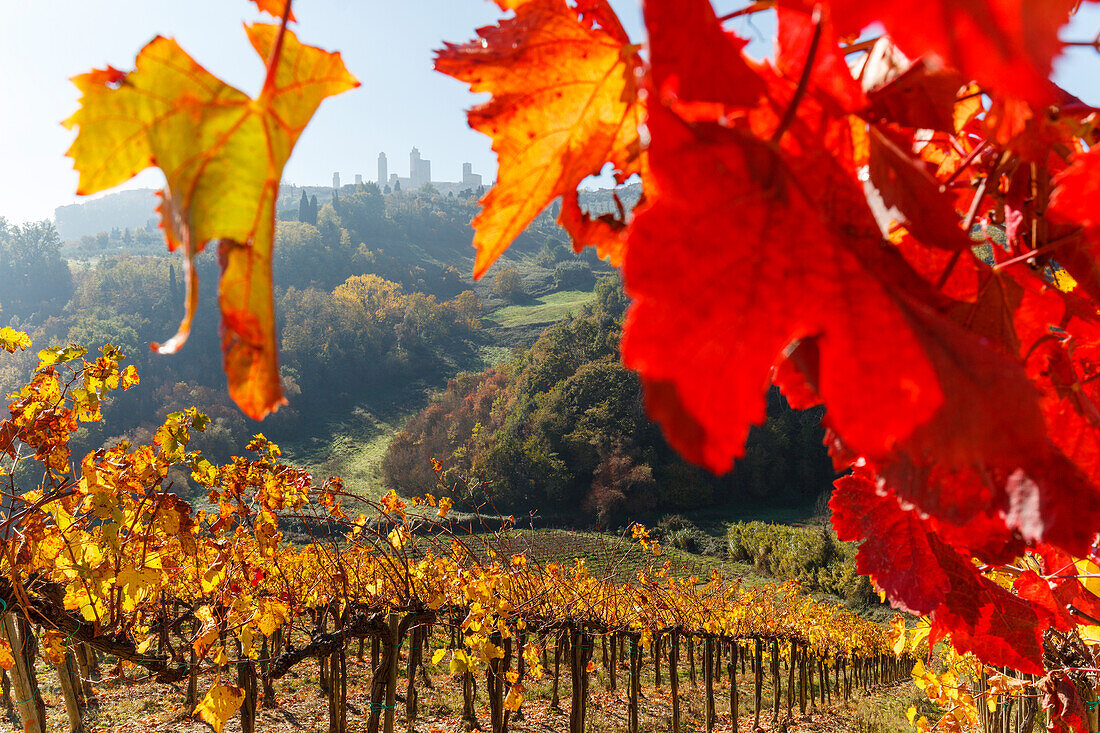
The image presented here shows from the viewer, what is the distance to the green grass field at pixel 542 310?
35.8 metres

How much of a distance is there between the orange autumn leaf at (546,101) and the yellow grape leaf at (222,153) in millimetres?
75

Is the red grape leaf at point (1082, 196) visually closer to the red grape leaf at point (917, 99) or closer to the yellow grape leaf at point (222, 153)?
the red grape leaf at point (917, 99)

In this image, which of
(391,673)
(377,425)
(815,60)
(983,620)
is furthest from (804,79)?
(377,425)

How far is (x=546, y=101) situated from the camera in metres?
0.28

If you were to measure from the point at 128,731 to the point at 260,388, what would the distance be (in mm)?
7290

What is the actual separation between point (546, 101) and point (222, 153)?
14 cm

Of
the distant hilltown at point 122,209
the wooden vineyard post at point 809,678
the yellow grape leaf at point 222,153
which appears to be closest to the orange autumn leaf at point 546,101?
the yellow grape leaf at point 222,153

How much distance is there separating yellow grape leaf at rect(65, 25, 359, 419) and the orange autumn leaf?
0.25 feet

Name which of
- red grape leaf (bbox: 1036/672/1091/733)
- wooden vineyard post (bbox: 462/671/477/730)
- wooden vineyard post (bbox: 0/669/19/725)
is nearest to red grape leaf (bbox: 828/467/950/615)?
red grape leaf (bbox: 1036/672/1091/733)

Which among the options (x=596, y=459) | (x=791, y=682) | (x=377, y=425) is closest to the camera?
(x=791, y=682)

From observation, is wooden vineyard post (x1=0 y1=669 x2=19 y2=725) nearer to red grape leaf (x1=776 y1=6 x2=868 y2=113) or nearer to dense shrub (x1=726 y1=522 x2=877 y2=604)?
red grape leaf (x1=776 y1=6 x2=868 y2=113)

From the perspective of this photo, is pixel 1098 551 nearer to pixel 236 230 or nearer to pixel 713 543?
pixel 236 230

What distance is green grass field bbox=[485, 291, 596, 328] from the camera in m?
35.8

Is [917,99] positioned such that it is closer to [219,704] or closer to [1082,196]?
[1082,196]
